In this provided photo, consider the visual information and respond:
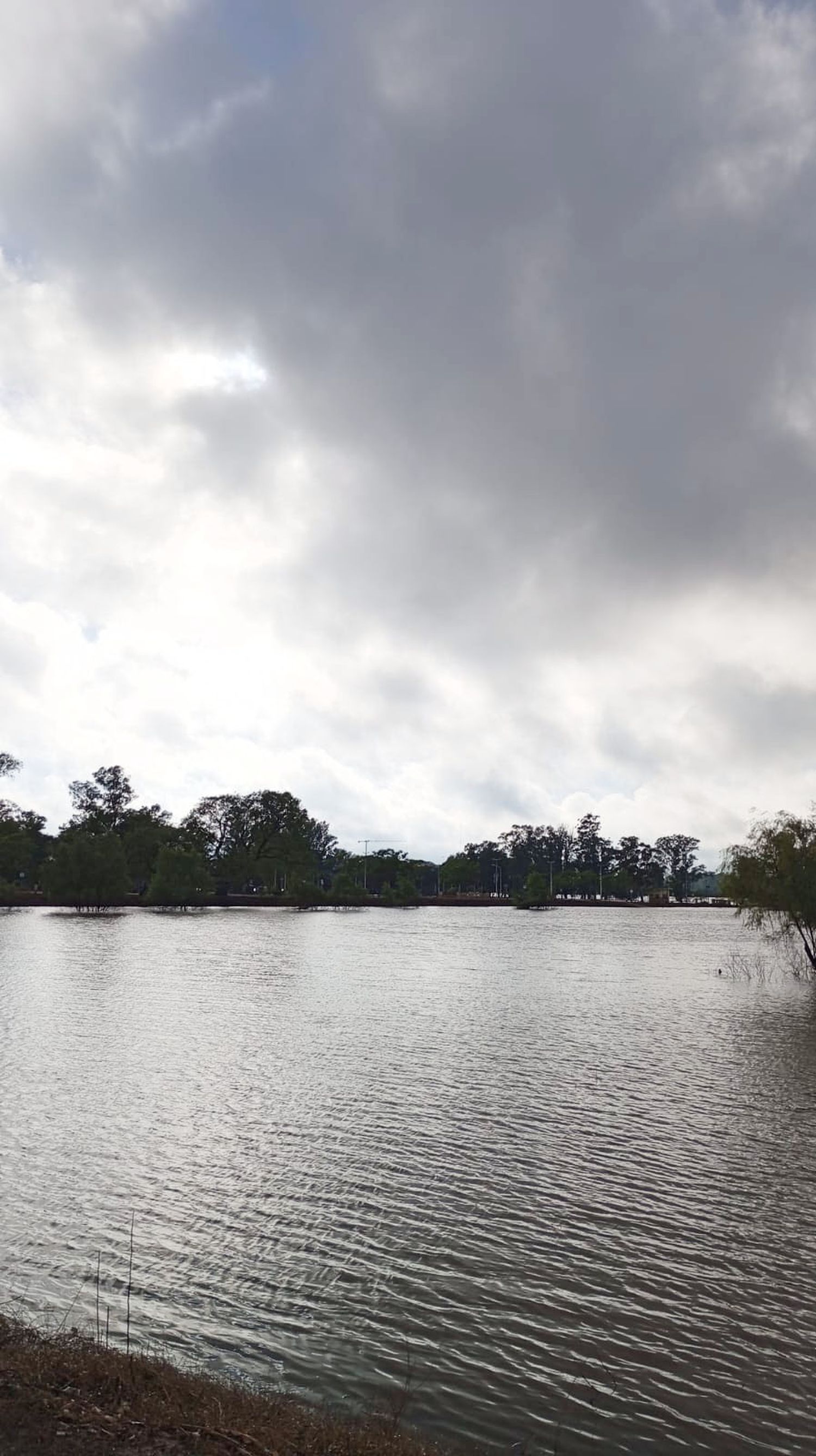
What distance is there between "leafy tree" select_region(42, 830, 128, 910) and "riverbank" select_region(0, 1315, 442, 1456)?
139 m

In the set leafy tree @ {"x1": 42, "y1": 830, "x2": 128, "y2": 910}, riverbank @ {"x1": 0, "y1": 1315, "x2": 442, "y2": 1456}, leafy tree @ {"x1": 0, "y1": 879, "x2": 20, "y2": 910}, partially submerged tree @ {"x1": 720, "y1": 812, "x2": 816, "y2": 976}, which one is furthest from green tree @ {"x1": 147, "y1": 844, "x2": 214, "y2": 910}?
riverbank @ {"x1": 0, "y1": 1315, "x2": 442, "y2": 1456}

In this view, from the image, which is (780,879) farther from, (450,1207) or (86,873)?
(86,873)

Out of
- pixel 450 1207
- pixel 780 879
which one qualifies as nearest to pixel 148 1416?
pixel 450 1207

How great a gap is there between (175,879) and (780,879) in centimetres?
12212

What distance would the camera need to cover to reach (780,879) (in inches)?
2217

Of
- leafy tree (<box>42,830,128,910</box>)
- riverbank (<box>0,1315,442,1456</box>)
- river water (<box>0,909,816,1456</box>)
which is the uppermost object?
leafy tree (<box>42,830,128,910</box>)

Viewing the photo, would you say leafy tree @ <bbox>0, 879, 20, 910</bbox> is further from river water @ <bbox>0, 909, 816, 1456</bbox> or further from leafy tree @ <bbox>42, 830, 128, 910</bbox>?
river water @ <bbox>0, 909, 816, 1456</bbox>

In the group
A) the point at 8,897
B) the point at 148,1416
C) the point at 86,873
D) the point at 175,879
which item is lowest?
the point at 148,1416

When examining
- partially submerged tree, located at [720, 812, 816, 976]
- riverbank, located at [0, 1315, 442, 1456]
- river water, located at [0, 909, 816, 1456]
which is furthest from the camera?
partially submerged tree, located at [720, 812, 816, 976]

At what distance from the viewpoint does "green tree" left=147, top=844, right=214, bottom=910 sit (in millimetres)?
156875

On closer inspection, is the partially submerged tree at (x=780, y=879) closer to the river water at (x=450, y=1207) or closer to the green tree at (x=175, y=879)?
the river water at (x=450, y=1207)

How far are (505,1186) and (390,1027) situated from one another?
19708mm

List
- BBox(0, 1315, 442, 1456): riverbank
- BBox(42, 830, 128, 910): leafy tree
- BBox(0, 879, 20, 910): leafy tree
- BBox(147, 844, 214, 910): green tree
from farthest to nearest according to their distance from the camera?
BBox(147, 844, 214, 910): green tree
BBox(0, 879, 20, 910): leafy tree
BBox(42, 830, 128, 910): leafy tree
BBox(0, 1315, 442, 1456): riverbank

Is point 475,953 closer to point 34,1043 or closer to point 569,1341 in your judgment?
point 34,1043
